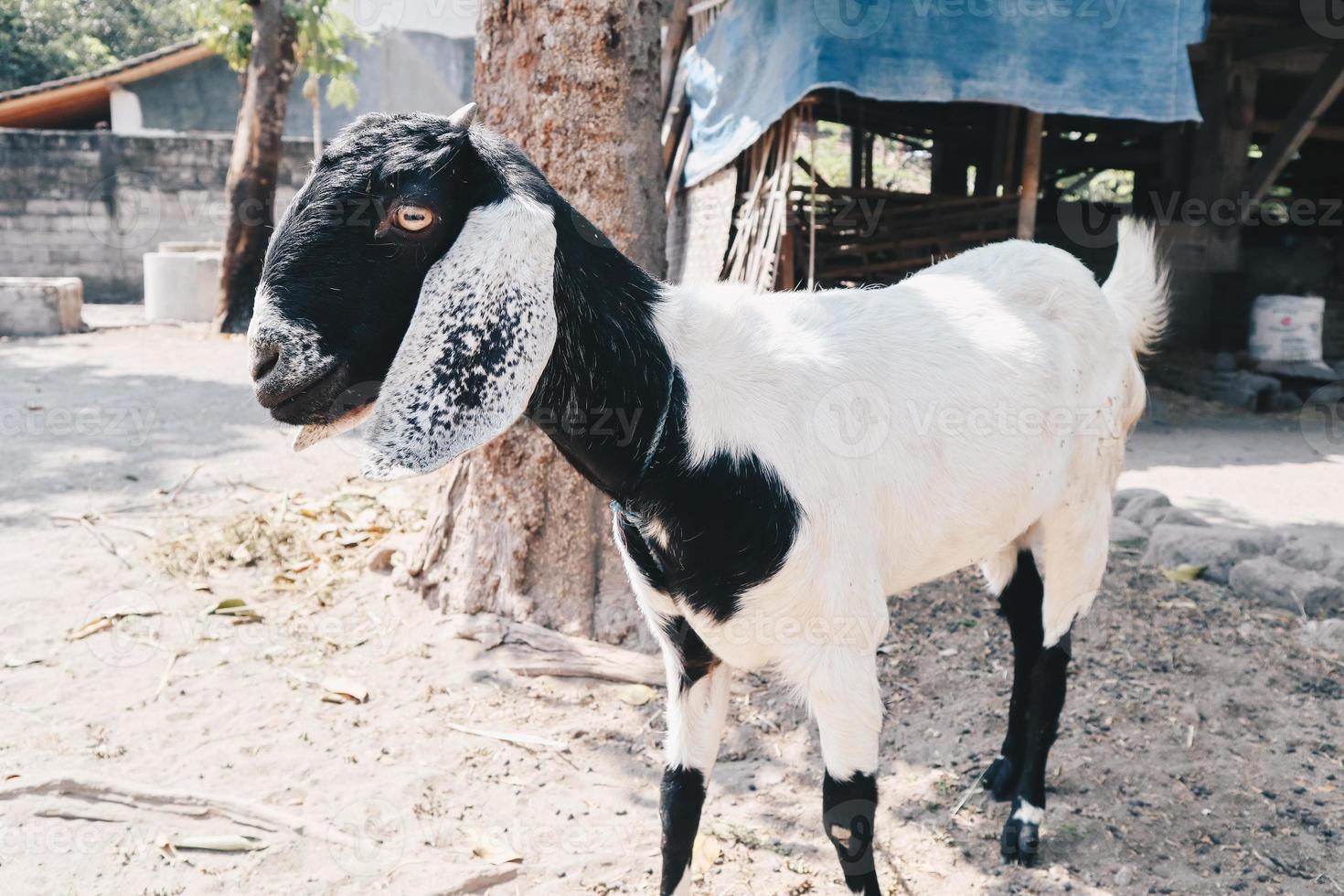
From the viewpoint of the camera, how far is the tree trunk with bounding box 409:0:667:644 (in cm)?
363

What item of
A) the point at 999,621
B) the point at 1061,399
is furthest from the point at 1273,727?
the point at 1061,399

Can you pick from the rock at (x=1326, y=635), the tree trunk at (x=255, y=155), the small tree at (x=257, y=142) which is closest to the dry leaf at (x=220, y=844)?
the rock at (x=1326, y=635)

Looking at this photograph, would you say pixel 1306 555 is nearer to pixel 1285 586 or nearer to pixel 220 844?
pixel 1285 586

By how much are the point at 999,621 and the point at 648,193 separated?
2.34m

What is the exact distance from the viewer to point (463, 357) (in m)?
1.60

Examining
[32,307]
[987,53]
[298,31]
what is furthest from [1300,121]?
[32,307]

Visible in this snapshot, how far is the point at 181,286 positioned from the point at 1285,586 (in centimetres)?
1256

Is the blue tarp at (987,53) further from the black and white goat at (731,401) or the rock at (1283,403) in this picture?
the black and white goat at (731,401)

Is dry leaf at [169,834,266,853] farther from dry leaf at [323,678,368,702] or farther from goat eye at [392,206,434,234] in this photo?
goat eye at [392,206,434,234]

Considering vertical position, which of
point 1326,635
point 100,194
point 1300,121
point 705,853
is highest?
point 1300,121

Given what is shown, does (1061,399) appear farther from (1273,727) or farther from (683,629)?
(1273,727)

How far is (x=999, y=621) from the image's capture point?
428 cm

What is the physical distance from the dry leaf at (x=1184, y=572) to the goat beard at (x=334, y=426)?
13.9 feet

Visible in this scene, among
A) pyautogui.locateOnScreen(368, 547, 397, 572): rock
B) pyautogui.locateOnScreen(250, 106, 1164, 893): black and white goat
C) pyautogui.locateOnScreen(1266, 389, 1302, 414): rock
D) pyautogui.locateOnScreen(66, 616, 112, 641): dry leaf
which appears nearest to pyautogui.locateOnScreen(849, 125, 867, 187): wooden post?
pyautogui.locateOnScreen(1266, 389, 1302, 414): rock
